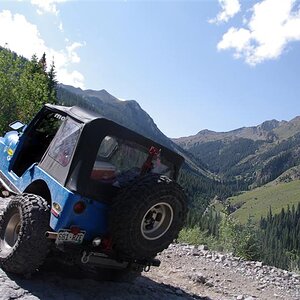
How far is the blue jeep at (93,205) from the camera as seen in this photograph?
536 centimetres

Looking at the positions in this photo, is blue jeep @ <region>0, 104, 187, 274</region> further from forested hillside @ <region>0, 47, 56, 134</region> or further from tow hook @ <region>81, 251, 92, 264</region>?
forested hillside @ <region>0, 47, 56, 134</region>

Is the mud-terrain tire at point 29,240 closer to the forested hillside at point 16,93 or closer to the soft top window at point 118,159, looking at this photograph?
the soft top window at point 118,159

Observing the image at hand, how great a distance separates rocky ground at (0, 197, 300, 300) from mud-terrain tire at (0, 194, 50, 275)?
0.22m

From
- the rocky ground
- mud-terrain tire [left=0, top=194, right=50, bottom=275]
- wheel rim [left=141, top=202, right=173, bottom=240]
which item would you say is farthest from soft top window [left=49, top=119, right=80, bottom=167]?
the rocky ground

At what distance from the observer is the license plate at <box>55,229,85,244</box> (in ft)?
17.2

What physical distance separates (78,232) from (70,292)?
917mm

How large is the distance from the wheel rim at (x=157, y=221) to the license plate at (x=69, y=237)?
874 millimetres

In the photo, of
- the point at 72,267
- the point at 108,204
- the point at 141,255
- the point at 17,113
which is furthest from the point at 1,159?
the point at 17,113

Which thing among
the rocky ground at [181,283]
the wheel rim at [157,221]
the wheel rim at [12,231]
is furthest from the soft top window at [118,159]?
the rocky ground at [181,283]

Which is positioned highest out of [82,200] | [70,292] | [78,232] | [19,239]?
[82,200]

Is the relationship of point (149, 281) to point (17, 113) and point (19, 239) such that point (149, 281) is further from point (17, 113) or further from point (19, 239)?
point (17, 113)

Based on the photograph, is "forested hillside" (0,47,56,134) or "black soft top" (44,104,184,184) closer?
"black soft top" (44,104,184,184)

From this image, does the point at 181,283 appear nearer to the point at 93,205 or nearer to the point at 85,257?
the point at 85,257

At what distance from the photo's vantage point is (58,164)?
5.88 meters
